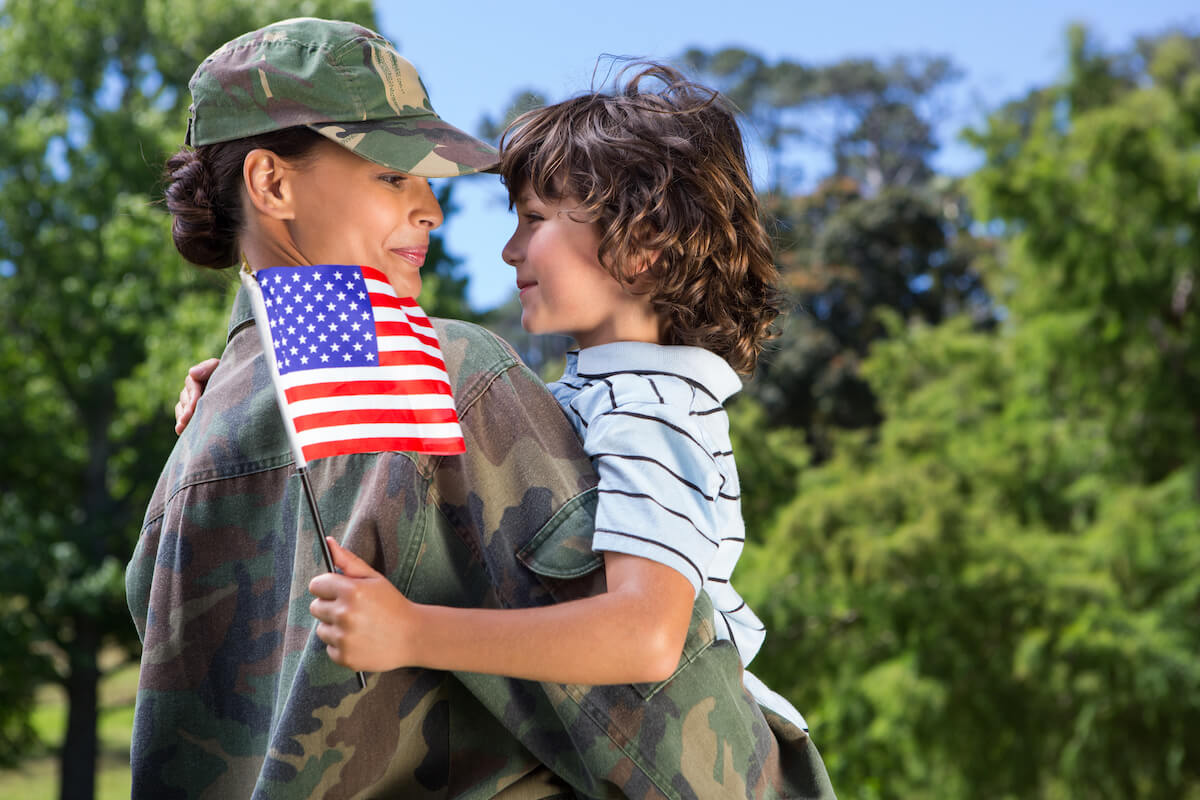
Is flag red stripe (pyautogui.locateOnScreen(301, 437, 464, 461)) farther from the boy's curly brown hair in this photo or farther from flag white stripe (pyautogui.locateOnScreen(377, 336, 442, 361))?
the boy's curly brown hair

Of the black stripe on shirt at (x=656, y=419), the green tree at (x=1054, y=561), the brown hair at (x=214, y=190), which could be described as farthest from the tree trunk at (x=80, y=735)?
the black stripe on shirt at (x=656, y=419)

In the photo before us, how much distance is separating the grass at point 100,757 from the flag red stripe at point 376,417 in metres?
17.8

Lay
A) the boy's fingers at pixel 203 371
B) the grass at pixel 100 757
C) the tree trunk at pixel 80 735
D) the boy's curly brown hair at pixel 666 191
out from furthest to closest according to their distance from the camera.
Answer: the grass at pixel 100 757, the tree trunk at pixel 80 735, the boy's fingers at pixel 203 371, the boy's curly brown hair at pixel 666 191

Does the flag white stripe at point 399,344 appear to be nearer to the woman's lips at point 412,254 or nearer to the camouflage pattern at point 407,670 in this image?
the camouflage pattern at point 407,670

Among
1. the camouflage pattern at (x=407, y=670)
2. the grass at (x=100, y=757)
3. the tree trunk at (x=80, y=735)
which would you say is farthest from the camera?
the grass at (x=100, y=757)

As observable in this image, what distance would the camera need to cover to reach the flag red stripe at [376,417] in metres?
1.37

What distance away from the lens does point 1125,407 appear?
41.5 feet

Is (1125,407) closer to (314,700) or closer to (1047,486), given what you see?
(1047,486)

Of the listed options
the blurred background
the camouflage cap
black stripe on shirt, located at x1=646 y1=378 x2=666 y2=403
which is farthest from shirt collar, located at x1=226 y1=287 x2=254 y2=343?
the blurred background

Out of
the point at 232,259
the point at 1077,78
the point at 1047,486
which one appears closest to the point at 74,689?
the point at 1047,486

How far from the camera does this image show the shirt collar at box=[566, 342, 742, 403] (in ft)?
5.75

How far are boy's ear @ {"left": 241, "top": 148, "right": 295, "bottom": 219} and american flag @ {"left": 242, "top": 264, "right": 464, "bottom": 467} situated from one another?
141 mm

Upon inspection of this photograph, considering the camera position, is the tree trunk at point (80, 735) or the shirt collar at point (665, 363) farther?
the tree trunk at point (80, 735)

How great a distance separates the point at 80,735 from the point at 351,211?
17.9m
